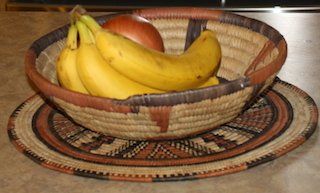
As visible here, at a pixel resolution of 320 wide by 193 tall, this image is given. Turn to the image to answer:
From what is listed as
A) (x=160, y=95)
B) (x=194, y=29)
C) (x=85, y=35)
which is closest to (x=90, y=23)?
(x=85, y=35)

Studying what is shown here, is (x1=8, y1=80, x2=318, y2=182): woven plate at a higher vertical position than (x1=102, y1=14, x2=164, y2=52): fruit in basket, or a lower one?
lower

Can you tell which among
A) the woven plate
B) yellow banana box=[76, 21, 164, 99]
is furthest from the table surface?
yellow banana box=[76, 21, 164, 99]

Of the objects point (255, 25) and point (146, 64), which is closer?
point (146, 64)

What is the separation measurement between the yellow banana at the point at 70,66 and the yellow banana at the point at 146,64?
1.3 inches

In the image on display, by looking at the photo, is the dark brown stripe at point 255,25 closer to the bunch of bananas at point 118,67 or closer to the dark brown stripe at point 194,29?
the dark brown stripe at point 194,29

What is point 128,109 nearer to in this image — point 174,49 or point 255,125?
point 255,125

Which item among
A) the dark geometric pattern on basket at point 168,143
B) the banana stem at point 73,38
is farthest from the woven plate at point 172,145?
the banana stem at point 73,38

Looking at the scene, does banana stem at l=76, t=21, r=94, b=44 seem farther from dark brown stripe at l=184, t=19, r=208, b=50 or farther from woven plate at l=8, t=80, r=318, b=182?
dark brown stripe at l=184, t=19, r=208, b=50

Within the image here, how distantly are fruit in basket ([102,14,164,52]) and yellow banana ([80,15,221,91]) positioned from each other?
0.09 metres

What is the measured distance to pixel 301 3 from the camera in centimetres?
194

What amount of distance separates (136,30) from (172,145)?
191 mm

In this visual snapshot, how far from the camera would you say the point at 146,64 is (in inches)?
31.9

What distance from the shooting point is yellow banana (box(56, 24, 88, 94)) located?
34.2 inches

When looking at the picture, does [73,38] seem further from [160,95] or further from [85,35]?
[160,95]
